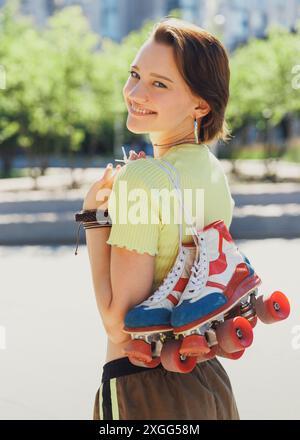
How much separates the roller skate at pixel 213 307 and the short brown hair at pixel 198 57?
→ 0.29 metres

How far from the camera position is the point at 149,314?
5.33 ft

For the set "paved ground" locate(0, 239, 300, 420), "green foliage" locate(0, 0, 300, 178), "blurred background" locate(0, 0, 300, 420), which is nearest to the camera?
"paved ground" locate(0, 239, 300, 420)

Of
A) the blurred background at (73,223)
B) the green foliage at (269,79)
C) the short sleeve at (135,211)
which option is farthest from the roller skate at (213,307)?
the green foliage at (269,79)

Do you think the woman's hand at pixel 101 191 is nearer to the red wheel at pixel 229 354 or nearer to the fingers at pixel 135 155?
the fingers at pixel 135 155

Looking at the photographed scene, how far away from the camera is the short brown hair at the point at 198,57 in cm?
175

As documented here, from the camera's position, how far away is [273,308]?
5.88ft

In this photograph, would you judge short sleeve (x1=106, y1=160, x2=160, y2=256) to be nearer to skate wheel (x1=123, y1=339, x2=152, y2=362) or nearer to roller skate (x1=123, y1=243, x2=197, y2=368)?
roller skate (x1=123, y1=243, x2=197, y2=368)

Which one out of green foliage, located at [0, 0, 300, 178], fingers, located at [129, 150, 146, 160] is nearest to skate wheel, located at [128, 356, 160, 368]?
fingers, located at [129, 150, 146, 160]

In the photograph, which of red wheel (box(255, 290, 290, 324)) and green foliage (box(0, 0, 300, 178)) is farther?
green foliage (box(0, 0, 300, 178))

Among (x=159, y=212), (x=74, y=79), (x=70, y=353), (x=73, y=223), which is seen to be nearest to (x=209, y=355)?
(x=159, y=212)

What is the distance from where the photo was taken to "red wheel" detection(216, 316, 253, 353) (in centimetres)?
162

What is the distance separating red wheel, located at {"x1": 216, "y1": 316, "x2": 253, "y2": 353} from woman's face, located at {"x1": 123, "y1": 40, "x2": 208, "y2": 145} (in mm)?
459

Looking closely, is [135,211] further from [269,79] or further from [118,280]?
[269,79]

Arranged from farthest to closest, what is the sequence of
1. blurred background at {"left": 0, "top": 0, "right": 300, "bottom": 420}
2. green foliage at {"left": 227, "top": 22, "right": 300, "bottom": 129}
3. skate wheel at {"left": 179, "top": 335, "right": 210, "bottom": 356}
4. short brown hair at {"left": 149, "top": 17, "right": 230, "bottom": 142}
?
green foliage at {"left": 227, "top": 22, "right": 300, "bottom": 129} → blurred background at {"left": 0, "top": 0, "right": 300, "bottom": 420} → short brown hair at {"left": 149, "top": 17, "right": 230, "bottom": 142} → skate wheel at {"left": 179, "top": 335, "right": 210, "bottom": 356}
